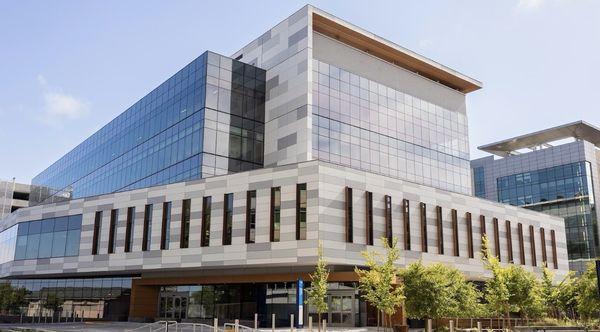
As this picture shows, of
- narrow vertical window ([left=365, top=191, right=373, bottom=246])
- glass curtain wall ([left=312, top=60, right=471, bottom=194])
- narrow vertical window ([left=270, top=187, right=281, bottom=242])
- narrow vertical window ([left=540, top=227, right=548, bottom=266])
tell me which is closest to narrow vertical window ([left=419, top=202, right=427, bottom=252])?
narrow vertical window ([left=365, top=191, right=373, bottom=246])

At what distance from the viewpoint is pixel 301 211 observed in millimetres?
45188

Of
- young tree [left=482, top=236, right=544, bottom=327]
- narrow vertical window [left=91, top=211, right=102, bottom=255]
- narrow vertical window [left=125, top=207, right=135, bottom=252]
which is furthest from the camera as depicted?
narrow vertical window [left=91, top=211, right=102, bottom=255]

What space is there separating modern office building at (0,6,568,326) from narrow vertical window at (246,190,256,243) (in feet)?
0.38

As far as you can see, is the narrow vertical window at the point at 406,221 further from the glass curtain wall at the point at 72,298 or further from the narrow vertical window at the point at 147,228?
the glass curtain wall at the point at 72,298

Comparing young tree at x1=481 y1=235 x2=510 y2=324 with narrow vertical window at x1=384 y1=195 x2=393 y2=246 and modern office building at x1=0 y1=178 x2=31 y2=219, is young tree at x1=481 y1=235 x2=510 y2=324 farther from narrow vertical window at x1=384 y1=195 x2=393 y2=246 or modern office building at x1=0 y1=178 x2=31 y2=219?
modern office building at x1=0 y1=178 x2=31 y2=219

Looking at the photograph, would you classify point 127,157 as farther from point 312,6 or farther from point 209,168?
point 312,6

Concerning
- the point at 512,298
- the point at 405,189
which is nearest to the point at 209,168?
the point at 405,189

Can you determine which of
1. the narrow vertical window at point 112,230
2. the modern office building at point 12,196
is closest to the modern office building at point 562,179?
the narrow vertical window at point 112,230

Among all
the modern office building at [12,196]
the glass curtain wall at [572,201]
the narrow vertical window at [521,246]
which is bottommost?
the narrow vertical window at [521,246]

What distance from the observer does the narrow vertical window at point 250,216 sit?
46.5m

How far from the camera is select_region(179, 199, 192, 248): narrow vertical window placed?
49750mm

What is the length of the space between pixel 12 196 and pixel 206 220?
10814 cm

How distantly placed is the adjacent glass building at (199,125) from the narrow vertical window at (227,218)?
25.9ft

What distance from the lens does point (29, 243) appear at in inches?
2376
